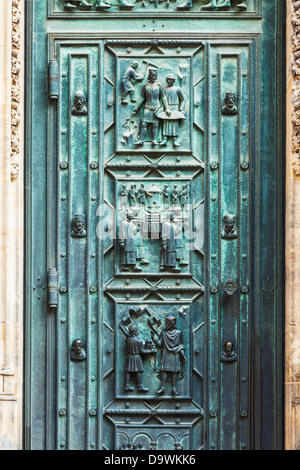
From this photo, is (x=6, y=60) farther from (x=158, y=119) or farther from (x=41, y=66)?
(x=158, y=119)

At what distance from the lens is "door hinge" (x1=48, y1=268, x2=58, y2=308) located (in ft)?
22.0

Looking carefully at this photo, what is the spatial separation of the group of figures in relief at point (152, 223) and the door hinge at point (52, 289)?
2.06 ft

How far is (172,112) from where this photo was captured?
675cm

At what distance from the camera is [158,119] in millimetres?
6770

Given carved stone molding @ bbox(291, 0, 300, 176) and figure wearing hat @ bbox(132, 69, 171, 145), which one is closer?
carved stone molding @ bbox(291, 0, 300, 176)

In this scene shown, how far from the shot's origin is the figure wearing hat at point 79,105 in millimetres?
6723

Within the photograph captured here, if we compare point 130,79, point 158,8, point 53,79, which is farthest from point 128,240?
point 158,8

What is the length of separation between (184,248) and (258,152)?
111 centimetres

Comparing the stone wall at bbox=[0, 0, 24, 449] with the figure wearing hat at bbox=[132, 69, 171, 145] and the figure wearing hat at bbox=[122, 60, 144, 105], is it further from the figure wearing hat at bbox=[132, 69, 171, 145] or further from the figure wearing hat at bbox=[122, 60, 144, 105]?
the figure wearing hat at bbox=[132, 69, 171, 145]

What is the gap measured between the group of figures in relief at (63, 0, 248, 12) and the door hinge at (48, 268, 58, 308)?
246 centimetres

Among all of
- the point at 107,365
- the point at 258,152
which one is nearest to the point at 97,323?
the point at 107,365

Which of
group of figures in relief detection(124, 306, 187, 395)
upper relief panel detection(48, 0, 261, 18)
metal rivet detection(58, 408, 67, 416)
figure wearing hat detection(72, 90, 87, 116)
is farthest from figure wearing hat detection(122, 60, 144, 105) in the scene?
metal rivet detection(58, 408, 67, 416)

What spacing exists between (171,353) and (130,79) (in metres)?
2.54

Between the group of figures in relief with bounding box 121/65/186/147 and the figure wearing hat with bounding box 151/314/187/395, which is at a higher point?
the group of figures in relief with bounding box 121/65/186/147
